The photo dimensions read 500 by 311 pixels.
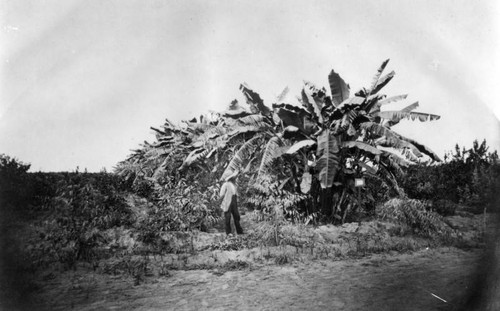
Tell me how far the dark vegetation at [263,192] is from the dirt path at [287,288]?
1.56 feet

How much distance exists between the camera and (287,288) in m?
3.93

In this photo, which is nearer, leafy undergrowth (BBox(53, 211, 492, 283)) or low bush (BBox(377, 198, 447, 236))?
leafy undergrowth (BBox(53, 211, 492, 283))

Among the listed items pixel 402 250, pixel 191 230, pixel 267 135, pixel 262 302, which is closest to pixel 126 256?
pixel 191 230

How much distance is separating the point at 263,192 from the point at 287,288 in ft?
10.4

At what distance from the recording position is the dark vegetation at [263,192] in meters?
5.69

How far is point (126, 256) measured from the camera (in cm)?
541

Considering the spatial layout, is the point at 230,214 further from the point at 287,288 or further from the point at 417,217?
the point at 417,217

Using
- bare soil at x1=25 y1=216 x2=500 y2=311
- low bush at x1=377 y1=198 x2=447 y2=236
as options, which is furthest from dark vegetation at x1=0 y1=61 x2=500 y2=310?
bare soil at x1=25 y1=216 x2=500 y2=311

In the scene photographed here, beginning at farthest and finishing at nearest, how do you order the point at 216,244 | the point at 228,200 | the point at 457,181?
1. the point at 457,181
2. the point at 228,200
3. the point at 216,244

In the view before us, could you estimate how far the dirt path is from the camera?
11.4 ft

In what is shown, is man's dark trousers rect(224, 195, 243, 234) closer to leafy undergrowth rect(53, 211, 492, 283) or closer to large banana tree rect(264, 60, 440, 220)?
leafy undergrowth rect(53, 211, 492, 283)

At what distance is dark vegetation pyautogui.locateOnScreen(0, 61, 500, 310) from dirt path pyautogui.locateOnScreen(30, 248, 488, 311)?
0.48 m

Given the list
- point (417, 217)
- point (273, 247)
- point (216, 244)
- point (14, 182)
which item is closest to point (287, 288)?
point (273, 247)

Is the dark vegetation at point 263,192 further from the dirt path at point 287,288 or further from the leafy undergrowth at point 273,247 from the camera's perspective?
the dirt path at point 287,288
